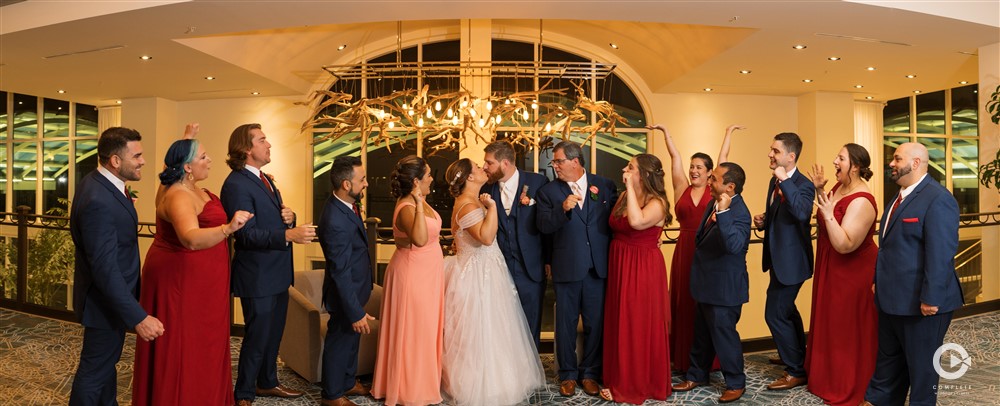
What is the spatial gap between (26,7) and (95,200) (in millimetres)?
5491

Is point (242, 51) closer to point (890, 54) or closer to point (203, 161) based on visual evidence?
point (203, 161)

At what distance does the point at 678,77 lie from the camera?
38.7 ft

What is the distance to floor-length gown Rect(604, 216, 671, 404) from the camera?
457 cm

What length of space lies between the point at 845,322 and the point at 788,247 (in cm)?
55

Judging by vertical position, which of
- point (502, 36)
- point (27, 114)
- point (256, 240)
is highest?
point (502, 36)

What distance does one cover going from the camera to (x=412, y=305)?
14.2 feet

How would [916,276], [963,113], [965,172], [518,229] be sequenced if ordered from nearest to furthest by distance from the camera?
[916,276] < [518,229] < [963,113] < [965,172]

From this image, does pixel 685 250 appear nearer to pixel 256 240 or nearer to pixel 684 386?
pixel 684 386

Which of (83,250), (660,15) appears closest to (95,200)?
(83,250)

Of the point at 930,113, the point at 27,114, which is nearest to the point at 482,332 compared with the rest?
the point at 930,113

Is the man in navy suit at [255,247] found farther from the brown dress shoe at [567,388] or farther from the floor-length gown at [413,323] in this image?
the brown dress shoe at [567,388]

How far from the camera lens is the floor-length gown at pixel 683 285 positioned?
500 cm

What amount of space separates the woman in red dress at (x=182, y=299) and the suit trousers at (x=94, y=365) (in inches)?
7.9

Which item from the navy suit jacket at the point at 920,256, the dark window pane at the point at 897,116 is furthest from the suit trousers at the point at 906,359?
the dark window pane at the point at 897,116
